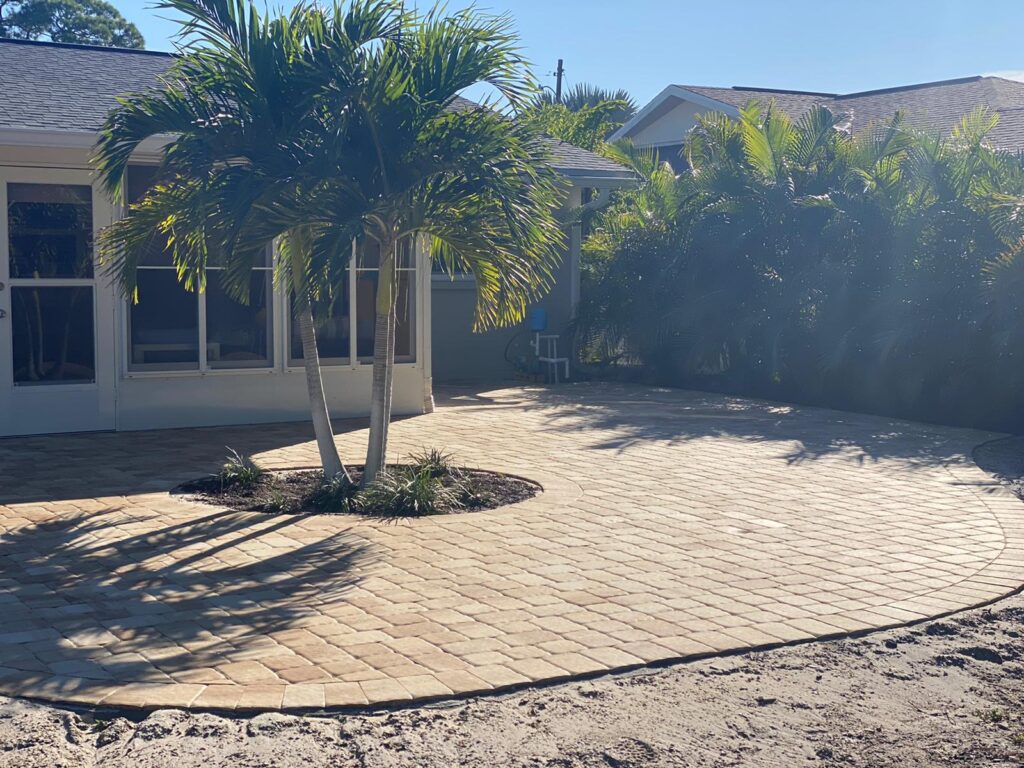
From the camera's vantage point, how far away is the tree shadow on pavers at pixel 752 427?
11.7 metres

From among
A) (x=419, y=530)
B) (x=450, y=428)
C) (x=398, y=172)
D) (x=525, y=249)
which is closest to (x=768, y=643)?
(x=419, y=530)

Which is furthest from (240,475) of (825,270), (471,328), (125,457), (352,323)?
(471,328)

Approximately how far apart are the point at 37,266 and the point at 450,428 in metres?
4.58

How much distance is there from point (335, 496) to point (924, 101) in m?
20.7

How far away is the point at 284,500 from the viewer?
8.83 meters

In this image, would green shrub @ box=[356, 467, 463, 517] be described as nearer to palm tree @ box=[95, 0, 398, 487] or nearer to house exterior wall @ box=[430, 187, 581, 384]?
palm tree @ box=[95, 0, 398, 487]

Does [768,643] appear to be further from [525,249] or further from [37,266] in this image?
[37,266]

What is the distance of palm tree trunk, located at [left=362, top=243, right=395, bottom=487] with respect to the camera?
9.18 m

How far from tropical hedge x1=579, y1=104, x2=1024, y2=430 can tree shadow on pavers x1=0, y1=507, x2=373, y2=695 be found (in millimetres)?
8871

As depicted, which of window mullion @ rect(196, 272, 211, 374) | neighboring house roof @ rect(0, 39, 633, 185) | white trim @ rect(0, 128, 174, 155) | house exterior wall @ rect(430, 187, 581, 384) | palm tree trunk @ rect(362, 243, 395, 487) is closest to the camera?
palm tree trunk @ rect(362, 243, 395, 487)

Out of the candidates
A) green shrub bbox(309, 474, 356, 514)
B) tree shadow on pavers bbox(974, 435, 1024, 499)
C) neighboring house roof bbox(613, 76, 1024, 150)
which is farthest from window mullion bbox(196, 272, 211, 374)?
neighboring house roof bbox(613, 76, 1024, 150)

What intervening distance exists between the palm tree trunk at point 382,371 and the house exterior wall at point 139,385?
12.4 ft

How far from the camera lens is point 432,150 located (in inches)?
A: 343

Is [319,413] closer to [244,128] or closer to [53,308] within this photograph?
[244,128]
